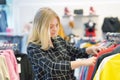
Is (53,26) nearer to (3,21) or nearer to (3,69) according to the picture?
(3,69)

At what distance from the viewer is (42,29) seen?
6.01 ft

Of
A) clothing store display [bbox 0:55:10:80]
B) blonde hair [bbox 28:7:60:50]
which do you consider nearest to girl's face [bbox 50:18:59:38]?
→ blonde hair [bbox 28:7:60:50]

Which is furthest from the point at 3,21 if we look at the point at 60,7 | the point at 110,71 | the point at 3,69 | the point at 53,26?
the point at 110,71

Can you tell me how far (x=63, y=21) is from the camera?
533cm

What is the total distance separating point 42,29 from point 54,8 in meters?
3.54

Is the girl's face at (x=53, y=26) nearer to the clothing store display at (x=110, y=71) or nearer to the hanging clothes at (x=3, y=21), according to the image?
the clothing store display at (x=110, y=71)

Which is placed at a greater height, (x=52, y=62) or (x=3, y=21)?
(x=52, y=62)

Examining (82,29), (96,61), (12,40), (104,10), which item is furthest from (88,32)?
(96,61)

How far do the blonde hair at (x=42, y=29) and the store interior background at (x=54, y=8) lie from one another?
11.3 feet

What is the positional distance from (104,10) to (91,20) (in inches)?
13.6

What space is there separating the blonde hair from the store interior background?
3.44 metres

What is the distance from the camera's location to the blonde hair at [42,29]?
1834mm

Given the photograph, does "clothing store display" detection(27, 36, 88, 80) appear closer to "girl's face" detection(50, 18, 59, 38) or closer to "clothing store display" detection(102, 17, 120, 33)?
"girl's face" detection(50, 18, 59, 38)

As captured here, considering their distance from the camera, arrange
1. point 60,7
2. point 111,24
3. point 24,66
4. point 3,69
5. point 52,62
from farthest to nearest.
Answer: point 60,7 < point 111,24 < point 24,66 < point 3,69 < point 52,62
